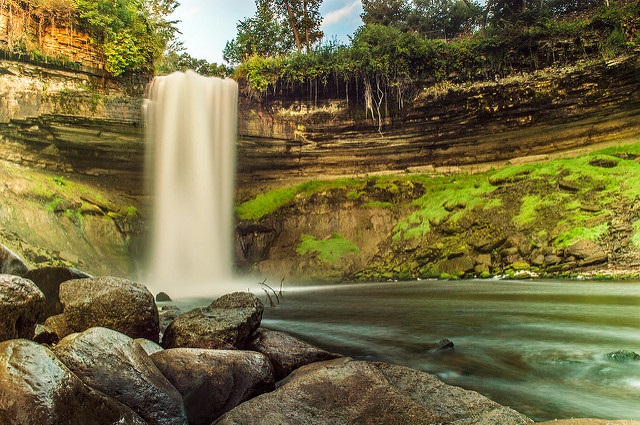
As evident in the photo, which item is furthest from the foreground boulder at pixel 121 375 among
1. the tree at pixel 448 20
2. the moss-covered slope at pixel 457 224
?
the tree at pixel 448 20

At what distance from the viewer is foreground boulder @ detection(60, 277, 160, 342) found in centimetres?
473

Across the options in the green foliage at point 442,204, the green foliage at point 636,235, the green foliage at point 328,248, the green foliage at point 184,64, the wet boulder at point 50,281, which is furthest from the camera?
the green foliage at point 184,64

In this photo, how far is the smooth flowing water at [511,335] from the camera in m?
4.25

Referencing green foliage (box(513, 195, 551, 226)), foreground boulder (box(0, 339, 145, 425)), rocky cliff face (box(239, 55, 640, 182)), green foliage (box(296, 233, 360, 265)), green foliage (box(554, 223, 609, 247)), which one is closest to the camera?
foreground boulder (box(0, 339, 145, 425))

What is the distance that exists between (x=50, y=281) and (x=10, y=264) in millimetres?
655

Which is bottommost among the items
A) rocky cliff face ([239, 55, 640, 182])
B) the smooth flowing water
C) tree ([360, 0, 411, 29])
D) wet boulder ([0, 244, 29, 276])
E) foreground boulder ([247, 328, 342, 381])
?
the smooth flowing water

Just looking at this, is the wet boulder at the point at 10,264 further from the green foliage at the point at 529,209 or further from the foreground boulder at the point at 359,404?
the green foliage at the point at 529,209

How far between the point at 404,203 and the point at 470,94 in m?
6.38

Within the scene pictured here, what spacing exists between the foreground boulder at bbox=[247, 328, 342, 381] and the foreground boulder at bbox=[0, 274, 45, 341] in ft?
7.89

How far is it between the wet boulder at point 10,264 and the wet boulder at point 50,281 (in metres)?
0.23

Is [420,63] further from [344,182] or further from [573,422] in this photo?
[573,422]

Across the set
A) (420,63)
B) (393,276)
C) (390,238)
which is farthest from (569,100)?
(393,276)

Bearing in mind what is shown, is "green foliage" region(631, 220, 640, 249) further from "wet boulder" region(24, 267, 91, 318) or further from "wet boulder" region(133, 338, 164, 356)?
"wet boulder" region(24, 267, 91, 318)

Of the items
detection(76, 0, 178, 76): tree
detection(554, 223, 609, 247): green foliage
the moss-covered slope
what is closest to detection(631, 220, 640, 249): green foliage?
the moss-covered slope
